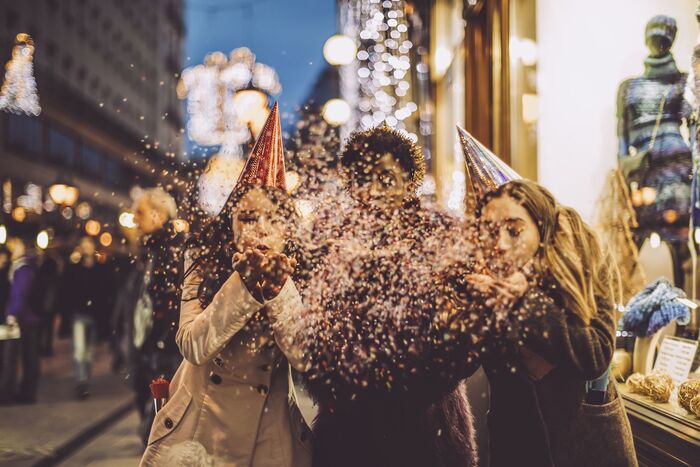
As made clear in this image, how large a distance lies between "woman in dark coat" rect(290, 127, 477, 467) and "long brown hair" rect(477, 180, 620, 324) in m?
0.30

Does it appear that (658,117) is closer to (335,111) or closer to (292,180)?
(292,180)

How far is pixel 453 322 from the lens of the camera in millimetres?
1811

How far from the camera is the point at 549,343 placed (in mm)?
1808

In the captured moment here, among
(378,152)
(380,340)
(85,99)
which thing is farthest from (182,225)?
(85,99)

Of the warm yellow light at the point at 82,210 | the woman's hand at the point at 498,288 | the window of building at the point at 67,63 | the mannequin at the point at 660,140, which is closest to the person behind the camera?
Answer: the woman's hand at the point at 498,288

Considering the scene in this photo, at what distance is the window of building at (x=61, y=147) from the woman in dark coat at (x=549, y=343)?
3551cm

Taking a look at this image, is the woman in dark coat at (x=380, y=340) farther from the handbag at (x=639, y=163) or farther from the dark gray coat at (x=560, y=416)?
the handbag at (x=639, y=163)

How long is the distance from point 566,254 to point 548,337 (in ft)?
1.02

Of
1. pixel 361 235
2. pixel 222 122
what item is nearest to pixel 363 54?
pixel 222 122

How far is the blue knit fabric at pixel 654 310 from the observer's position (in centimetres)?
322

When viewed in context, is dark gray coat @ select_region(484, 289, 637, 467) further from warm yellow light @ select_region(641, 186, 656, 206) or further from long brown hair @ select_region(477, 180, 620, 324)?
warm yellow light @ select_region(641, 186, 656, 206)

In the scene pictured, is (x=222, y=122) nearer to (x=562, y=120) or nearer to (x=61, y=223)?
(x=562, y=120)

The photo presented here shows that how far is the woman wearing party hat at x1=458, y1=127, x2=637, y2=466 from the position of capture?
71.7 inches

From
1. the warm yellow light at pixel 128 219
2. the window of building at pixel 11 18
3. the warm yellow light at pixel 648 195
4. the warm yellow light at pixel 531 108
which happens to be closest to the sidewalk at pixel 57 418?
the warm yellow light at pixel 128 219
